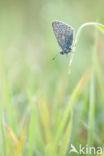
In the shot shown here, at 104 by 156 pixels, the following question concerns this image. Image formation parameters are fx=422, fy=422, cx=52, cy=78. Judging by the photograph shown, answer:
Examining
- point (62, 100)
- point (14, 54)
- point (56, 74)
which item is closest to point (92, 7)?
point (14, 54)

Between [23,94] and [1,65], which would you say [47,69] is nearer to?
[23,94]

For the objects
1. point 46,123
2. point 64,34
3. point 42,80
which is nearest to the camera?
point 64,34

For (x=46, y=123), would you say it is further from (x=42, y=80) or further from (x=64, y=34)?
(x=42, y=80)

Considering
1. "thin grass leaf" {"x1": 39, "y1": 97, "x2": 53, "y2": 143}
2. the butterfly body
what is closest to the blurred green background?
"thin grass leaf" {"x1": 39, "y1": 97, "x2": 53, "y2": 143}

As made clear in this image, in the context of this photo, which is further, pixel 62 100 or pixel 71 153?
pixel 62 100

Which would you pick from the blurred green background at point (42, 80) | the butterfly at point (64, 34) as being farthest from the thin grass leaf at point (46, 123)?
the butterfly at point (64, 34)

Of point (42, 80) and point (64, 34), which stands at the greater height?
point (64, 34)

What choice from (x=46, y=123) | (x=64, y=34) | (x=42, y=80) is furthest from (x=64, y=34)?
(x=42, y=80)
